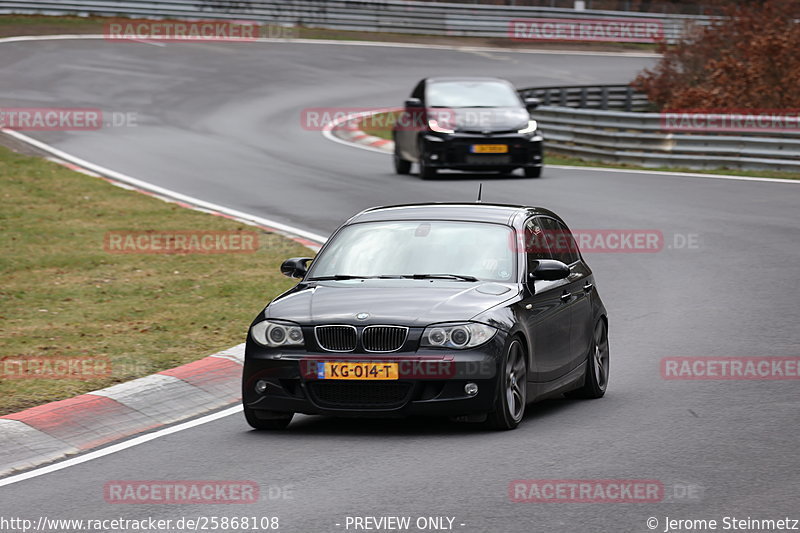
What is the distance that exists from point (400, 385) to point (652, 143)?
19133mm

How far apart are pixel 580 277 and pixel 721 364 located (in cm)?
141

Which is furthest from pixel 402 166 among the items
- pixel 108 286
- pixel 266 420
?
pixel 266 420

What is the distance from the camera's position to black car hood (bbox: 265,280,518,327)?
8.82 metres

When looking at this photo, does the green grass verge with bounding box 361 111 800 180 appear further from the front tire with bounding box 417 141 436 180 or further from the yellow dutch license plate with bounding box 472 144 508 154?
the front tire with bounding box 417 141 436 180

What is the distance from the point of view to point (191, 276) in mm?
15531

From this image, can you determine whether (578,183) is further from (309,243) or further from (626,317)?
(626,317)

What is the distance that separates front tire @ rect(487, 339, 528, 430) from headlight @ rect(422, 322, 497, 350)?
0.74 feet

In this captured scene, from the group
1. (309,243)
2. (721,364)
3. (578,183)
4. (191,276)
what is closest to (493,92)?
(578,183)

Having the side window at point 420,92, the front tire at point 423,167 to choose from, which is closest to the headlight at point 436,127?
the front tire at point 423,167

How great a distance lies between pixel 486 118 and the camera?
24734 millimetres

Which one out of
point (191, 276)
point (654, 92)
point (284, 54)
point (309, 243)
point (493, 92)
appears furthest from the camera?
point (284, 54)

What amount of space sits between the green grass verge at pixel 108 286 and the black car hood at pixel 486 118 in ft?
19.1

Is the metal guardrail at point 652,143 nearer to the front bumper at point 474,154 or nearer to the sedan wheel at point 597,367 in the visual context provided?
the front bumper at point 474,154

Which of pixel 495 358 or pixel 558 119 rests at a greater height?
pixel 495 358
